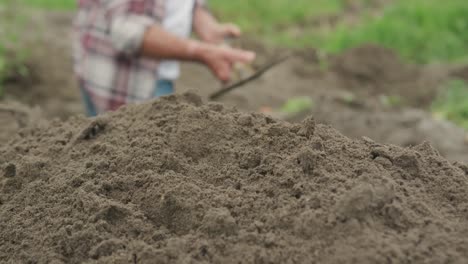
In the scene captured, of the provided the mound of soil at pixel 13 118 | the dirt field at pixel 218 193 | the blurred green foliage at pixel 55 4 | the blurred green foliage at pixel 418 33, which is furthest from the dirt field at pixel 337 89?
the dirt field at pixel 218 193

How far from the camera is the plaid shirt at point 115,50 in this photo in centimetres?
380

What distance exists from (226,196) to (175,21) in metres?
2.56

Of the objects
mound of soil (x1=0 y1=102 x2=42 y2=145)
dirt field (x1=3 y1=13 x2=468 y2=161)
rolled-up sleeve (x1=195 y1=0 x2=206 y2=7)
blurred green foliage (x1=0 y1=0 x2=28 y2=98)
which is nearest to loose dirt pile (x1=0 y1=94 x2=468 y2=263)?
mound of soil (x1=0 y1=102 x2=42 y2=145)

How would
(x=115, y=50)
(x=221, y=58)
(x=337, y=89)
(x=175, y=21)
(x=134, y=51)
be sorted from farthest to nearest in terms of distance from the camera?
(x=337, y=89)
(x=175, y=21)
(x=115, y=50)
(x=134, y=51)
(x=221, y=58)

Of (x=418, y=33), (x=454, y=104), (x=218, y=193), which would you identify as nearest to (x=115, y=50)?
(x=218, y=193)

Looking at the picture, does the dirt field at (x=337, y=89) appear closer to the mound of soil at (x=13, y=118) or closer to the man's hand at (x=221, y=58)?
the man's hand at (x=221, y=58)

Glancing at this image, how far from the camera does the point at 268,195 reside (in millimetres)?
1710

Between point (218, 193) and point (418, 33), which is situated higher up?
point (418, 33)

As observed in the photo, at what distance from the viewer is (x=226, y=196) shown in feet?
5.61

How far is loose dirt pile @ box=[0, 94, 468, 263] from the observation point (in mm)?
1530

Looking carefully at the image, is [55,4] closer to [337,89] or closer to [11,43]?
[11,43]

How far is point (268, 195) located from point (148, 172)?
0.35 metres

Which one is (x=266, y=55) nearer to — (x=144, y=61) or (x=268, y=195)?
(x=144, y=61)

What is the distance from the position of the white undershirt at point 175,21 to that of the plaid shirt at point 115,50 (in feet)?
0.54
